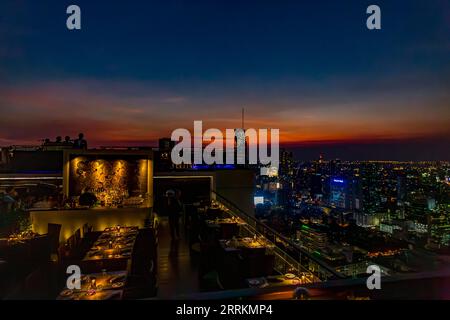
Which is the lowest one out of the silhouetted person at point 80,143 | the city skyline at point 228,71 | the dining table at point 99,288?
the dining table at point 99,288

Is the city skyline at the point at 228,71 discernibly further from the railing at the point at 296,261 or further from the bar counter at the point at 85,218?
the railing at the point at 296,261

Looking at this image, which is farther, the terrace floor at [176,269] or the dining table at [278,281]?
the terrace floor at [176,269]

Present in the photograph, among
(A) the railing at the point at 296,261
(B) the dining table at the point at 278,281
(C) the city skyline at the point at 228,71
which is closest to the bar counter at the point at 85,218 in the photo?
(C) the city skyline at the point at 228,71

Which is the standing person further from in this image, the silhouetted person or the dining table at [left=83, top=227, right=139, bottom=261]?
the silhouetted person

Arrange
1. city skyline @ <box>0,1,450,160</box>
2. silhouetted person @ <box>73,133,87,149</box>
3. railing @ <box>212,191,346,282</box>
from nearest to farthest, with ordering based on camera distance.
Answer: railing @ <box>212,191,346,282</box> → city skyline @ <box>0,1,450,160</box> → silhouetted person @ <box>73,133,87,149</box>

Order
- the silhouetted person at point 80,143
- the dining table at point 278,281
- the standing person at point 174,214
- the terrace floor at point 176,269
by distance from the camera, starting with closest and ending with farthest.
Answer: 1. the dining table at point 278,281
2. the terrace floor at point 176,269
3. the standing person at point 174,214
4. the silhouetted person at point 80,143

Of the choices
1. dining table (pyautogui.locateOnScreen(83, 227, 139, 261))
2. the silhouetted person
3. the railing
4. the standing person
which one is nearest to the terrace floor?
the standing person

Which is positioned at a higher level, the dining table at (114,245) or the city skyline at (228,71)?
the city skyline at (228,71)
